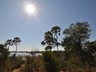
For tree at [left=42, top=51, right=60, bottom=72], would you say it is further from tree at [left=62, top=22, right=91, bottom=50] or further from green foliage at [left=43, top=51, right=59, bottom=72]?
tree at [left=62, top=22, right=91, bottom=50]

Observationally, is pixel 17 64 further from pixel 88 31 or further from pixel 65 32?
pixel 88 31

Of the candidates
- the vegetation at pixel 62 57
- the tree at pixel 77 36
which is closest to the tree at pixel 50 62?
the vegetation at pixel 62 57

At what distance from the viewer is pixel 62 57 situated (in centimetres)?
4912

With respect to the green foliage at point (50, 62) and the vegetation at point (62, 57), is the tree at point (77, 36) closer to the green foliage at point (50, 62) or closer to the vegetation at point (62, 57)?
the vegetation at point (62, 57)

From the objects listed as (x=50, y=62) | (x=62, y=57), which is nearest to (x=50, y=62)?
(x=50, y=62)

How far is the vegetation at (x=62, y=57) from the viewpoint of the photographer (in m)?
25.1

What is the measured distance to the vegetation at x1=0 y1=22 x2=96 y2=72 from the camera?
25.1m

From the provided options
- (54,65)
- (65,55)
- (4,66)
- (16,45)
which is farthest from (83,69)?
(16,45)

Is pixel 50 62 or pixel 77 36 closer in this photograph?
pixel 50 62

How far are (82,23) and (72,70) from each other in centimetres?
2564

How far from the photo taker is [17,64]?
49344mm

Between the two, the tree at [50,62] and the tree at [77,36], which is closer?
the tree at [50,62]

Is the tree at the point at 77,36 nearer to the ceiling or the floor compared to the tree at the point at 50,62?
nearer to the ceiling

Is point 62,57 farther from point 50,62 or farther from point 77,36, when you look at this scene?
point 50,62
